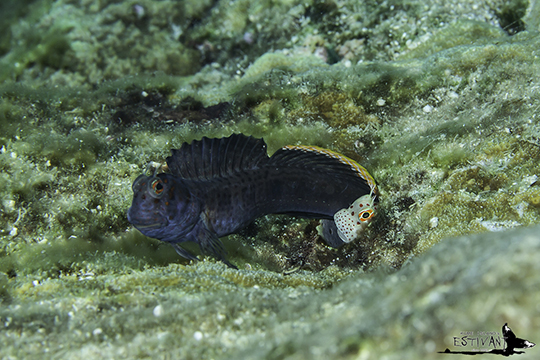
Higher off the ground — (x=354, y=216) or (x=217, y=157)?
(x=217, y=157)

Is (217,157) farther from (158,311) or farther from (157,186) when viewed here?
(158,311)

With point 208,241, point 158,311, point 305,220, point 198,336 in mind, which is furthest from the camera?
point 305,220

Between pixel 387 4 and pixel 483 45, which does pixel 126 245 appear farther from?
pixel 387 4

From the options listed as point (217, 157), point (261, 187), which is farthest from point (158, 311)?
point (217, 157)

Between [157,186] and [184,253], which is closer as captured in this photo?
[157,186]

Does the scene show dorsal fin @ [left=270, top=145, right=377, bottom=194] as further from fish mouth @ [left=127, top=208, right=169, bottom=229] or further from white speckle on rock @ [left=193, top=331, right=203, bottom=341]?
white speckle on rock @ [left=193, top=331, right=203, bottom=341]

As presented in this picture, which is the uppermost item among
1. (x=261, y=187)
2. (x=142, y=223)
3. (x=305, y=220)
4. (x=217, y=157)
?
(x=217, y=157)

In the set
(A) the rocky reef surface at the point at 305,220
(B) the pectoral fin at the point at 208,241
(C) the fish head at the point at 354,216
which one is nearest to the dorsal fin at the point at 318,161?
(C) the fish head at the point at 354,216

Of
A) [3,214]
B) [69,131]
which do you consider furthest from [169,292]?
[69,131]
